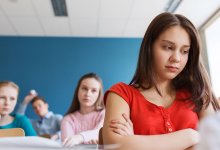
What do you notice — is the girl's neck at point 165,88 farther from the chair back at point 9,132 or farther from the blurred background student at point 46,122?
the blurred background student at point 46,122

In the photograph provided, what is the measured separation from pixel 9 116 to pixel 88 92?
0.49 meters

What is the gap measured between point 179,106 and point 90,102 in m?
0.85

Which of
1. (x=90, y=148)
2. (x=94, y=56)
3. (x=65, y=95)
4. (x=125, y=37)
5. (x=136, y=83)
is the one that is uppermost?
(x=125, y=37)

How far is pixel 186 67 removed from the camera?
894 mm

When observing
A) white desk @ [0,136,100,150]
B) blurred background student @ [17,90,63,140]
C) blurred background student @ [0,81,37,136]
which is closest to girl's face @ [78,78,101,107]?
blurred background student @ [0,81,37,136]

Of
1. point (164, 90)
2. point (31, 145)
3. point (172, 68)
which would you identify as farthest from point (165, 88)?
point (31, 145)

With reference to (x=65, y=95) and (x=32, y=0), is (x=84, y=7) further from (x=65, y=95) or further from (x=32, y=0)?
(x=65, y=95)

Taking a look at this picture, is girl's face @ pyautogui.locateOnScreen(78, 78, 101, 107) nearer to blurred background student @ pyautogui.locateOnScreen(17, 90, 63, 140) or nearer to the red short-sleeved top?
the red short-sleeved top

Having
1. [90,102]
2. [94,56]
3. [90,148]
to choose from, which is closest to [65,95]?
[94,56]

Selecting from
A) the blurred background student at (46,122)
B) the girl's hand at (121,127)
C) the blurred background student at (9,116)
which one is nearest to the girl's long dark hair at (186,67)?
the girl's hand at (121,127)

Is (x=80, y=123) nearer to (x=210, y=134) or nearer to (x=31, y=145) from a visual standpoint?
(x=31, y=145)

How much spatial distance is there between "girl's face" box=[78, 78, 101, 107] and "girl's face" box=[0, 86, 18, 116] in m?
0.42

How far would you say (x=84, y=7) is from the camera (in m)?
3.33

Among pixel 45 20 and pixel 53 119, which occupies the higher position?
pixel 45 20
